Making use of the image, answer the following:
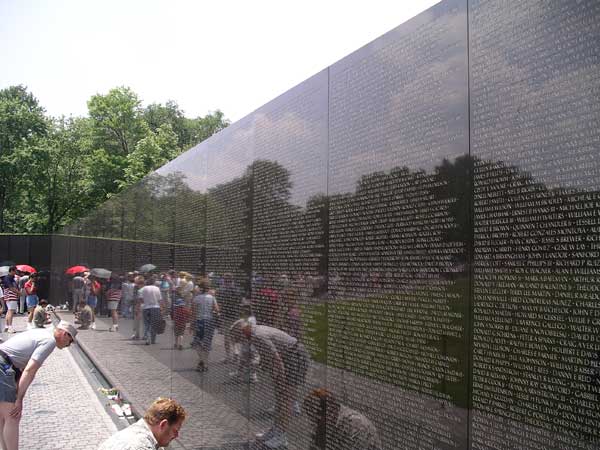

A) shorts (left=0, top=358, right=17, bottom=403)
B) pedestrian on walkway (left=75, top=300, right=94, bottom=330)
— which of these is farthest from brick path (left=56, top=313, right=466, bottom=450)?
pedestrian on walkway (left=75, top=300, right=94, bottom=330)

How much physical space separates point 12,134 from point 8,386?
1950 inches

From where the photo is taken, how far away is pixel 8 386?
6.45 metres

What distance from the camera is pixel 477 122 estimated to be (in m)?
3.36

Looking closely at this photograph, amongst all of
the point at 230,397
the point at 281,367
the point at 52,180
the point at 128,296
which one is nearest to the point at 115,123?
the point at 52,180

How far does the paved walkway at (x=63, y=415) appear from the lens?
27.1ft

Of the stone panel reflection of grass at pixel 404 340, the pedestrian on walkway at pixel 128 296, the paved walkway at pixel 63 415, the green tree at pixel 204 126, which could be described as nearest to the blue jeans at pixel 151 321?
the pedestrian on walkway at pixel 128 296

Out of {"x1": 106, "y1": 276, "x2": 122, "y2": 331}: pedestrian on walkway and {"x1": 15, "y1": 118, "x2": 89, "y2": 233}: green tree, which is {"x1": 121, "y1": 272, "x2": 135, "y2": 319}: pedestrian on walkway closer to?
{"x1": 106, "y1": 276, "x2": 122, "y2": 331}: pedestrian on walkway

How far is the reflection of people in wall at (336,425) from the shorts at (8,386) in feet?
11.6

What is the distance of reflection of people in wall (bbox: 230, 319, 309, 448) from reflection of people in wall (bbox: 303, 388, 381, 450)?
310 mm

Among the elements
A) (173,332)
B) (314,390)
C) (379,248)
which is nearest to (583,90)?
(379,248)

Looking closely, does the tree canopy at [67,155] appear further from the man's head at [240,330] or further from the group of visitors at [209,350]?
the man's head at [240,330]

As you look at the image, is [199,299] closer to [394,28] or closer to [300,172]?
[300,172]

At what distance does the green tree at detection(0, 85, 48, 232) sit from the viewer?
→ 48.7 m

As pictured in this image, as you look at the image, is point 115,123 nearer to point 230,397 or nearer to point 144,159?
point 144,159
